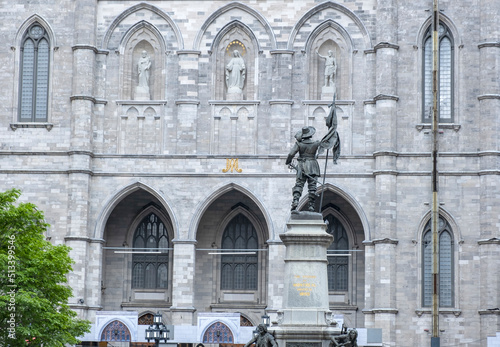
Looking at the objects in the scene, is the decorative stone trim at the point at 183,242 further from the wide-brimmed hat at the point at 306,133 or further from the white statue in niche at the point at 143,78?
the wide-brimmed hat at the point at 306,133

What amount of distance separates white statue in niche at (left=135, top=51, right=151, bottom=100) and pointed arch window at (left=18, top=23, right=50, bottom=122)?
4128 millimetres

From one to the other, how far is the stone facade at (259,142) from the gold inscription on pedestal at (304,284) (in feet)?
68.5

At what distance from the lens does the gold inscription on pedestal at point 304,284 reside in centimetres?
2920

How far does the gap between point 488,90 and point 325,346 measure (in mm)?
24794

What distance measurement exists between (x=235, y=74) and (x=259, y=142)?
11.1 ft

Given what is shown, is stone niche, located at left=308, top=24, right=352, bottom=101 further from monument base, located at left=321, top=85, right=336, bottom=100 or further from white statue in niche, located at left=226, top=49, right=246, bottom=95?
white statue in niche, located at left=226, top=49, right=246, bottom=95

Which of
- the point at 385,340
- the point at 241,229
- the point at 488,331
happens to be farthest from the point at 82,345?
the point at 488,331

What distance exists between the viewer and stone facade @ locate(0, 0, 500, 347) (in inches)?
1978

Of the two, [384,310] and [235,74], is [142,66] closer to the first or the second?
[235,74]

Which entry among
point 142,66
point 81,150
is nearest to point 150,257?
point 81,150

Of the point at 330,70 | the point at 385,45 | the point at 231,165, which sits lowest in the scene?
the point at 231,165

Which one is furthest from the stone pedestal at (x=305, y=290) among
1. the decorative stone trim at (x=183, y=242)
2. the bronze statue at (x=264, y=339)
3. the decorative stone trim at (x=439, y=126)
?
the decorative stone trim at (x=439, y=126)

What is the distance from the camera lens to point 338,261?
53500mm

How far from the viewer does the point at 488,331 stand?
49125 mm
